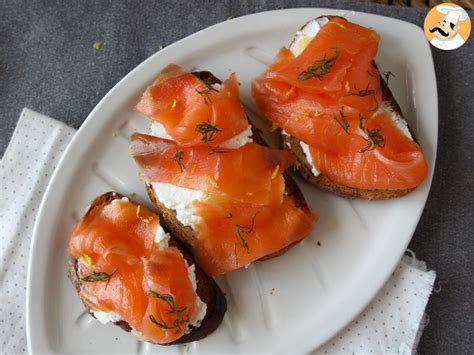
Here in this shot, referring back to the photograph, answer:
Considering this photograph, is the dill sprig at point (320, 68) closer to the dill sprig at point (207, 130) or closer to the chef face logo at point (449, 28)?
the dill sprig at point (207, 130)

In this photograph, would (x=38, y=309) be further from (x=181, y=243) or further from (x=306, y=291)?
(x=306, y=291)

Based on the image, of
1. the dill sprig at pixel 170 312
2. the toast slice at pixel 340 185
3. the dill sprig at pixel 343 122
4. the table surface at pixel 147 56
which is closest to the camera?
the dill sprig at pixel 170 312

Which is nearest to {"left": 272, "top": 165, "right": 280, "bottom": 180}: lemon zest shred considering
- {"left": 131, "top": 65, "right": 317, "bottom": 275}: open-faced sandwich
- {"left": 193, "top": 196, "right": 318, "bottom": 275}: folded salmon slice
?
{"left": 131, "top": 65, "right": 317, "bottom": 275}: open-faced sandwich

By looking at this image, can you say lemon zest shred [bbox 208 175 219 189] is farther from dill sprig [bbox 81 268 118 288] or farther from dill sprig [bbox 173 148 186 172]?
dill sprig [bbox 81 268 118 288]

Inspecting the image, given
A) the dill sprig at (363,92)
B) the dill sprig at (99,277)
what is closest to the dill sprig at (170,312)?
the dill sprig at (99,277)

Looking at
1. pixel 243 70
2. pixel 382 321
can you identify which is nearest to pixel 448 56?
pixel 243 70

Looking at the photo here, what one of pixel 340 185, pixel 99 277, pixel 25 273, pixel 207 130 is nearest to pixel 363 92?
pixel 340 185

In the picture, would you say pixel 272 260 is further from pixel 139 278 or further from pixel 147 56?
pixel 147 56
